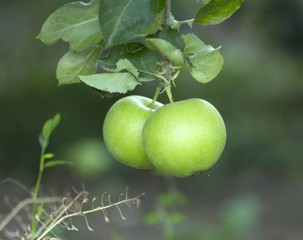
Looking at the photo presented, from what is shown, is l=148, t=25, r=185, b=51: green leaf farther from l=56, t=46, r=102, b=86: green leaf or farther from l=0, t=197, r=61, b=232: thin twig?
l=0, t=197, r=61, b=232: thin twig

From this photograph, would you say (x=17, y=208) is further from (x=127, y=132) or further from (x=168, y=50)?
(x=168, y=50)

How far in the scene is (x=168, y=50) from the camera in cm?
60

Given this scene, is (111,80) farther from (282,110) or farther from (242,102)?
(282,110)

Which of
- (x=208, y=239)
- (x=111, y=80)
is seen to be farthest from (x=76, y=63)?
(x=208, y=239)

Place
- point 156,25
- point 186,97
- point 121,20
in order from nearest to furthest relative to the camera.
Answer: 1. point 121,20
2. point 156,25
3. point 186,97

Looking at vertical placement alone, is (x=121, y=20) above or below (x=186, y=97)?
above

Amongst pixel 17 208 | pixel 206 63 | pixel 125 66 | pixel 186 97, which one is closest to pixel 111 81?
pixel 125 66

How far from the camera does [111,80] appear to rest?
0.62 metres

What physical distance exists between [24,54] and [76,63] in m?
2.56

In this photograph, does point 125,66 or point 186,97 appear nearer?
point 125,66

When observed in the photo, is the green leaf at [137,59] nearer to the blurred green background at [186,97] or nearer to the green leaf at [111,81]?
the green leaf at [111,81]

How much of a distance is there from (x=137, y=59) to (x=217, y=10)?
0.13m

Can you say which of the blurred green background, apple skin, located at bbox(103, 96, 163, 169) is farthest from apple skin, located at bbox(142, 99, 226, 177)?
the blurred green background

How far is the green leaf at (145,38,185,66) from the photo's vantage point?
1.93 feet
